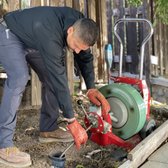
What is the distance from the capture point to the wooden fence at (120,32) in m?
5.56

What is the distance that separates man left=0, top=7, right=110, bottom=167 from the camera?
3168mm

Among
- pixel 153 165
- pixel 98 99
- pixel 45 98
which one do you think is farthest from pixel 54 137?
pixel 153 165

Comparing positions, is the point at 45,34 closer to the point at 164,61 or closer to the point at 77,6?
the point at 77,6

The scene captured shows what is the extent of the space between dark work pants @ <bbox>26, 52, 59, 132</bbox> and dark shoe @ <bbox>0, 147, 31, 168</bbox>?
65cm

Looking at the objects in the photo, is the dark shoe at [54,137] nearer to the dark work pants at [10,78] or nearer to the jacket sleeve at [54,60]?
the dark work pants at [10,78]

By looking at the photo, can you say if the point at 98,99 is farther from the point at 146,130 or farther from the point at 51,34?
the point at 51,34

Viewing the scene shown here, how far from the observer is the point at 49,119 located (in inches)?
162

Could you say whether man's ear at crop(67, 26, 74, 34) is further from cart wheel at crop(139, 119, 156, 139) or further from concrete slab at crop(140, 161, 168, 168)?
cart wheel at crop(139, 119, 156, 139)

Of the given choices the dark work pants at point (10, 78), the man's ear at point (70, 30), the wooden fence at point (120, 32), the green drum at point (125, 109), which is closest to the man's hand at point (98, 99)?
the green drum at point (125, 109)

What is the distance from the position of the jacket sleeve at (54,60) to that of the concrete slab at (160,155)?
1096mm

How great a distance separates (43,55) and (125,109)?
123 cm

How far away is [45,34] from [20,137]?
1478 millimetres

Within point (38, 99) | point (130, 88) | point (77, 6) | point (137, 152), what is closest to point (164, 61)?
point (77, 6)

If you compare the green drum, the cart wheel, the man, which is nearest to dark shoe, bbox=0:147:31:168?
the man
